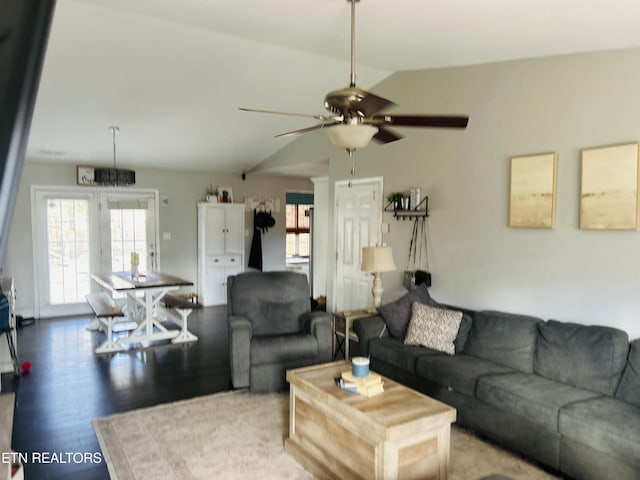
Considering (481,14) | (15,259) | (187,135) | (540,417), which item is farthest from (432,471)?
(15,259)

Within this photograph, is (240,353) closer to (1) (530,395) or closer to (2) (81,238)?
(1) (530,395)

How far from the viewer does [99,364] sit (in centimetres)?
475

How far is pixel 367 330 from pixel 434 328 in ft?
2.13

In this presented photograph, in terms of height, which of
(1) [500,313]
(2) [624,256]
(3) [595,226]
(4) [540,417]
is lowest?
(4) [540,417]

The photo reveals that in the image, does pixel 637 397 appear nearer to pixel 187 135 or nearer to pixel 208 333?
pixel 208 333

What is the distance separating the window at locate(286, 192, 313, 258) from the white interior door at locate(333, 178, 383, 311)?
3412mm

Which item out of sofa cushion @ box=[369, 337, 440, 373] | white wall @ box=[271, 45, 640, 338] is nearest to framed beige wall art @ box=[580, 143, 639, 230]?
white wall @ box=[271, 45, 640, 338]

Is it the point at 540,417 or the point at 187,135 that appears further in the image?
the point at 187,135

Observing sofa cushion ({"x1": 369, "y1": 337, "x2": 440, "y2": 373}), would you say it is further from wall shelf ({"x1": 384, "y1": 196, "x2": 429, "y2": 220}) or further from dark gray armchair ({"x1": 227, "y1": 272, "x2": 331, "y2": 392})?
wall shelf ({"x1": 384, "y1": 196, "x2": 429, "y2": 220})

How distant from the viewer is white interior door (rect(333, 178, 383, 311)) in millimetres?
5566

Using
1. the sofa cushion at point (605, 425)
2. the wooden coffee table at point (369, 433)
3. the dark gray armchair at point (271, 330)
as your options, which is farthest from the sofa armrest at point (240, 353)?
the sofa cushion at point (605, 425)

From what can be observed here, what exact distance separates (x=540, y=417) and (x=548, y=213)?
1611 mm

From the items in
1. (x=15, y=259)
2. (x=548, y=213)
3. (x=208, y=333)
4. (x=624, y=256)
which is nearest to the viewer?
(x=624, y=256)

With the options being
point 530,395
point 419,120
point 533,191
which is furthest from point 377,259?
point 419,120
